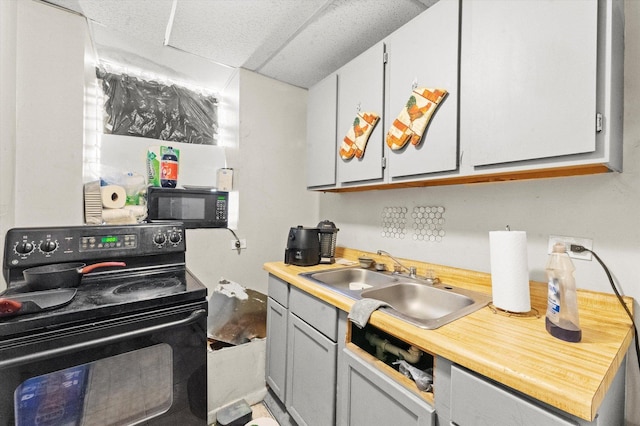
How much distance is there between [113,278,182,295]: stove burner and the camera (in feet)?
3.55

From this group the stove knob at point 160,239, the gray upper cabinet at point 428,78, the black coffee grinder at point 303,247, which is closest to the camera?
the gray upper cabinet at point 428,78

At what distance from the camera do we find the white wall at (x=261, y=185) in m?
2.07

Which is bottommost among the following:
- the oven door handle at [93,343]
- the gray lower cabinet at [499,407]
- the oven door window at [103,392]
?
the oven door window at [103,392]

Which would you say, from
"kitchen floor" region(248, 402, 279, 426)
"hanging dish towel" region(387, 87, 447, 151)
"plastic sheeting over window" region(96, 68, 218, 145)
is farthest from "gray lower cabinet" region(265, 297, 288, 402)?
"plastic sheeting over window" region(96, 68, 218, 145)

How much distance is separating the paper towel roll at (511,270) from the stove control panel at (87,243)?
151 centimetres

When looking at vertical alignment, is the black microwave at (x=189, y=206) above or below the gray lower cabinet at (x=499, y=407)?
A: above

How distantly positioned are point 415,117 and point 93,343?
1566 millimetres

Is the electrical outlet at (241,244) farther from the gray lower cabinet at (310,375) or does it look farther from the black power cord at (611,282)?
the black power cord at (611,282)

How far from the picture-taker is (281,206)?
2.39m

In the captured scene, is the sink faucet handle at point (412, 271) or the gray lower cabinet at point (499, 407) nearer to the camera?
the gray lower cabinet at point (499, 407)

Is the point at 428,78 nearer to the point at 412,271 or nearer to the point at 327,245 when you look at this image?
the point at 412,271

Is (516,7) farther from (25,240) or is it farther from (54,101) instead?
(54,101)

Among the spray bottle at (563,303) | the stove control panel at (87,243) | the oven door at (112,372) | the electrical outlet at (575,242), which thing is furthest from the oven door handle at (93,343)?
the electrical outlet at (575,242)

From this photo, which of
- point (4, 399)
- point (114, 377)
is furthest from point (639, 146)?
point (4, 399)
